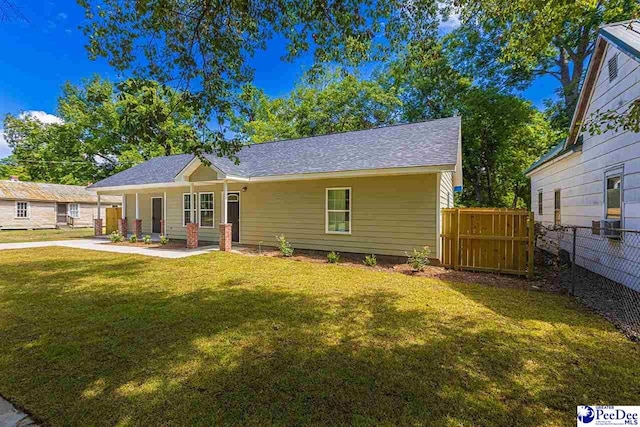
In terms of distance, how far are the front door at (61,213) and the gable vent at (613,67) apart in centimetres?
3229

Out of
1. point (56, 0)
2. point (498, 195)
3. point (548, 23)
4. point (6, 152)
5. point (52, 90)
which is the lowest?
point (498, 195)

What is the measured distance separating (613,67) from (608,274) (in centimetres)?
449

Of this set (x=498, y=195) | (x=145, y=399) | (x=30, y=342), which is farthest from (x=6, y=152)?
(x=498, y=195)

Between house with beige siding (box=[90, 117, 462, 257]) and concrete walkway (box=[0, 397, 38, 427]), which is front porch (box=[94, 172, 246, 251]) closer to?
house with beige siding (box=[90, 117, 462, 257])

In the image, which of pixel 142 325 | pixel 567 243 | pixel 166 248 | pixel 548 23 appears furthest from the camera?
pixel 166 248

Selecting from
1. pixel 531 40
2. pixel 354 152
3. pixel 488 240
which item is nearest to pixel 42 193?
pixel 354 152

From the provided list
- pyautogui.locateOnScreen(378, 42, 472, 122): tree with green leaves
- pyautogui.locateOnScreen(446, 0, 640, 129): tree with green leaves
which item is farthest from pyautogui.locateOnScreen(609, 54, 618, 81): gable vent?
pyautogui.locateOnScreen(378, 42, 472, 122): tree with green leaves

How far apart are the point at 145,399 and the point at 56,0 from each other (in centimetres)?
672

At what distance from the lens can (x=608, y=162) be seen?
6316 millimetres

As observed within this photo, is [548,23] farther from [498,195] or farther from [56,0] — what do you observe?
[498,195]

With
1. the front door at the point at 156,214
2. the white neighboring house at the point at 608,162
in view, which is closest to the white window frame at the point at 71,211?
the front door at the point at 156,214

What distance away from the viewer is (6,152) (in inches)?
1240

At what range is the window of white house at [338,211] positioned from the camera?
32.4 ft

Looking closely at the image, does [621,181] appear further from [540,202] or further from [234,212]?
[234,212]
